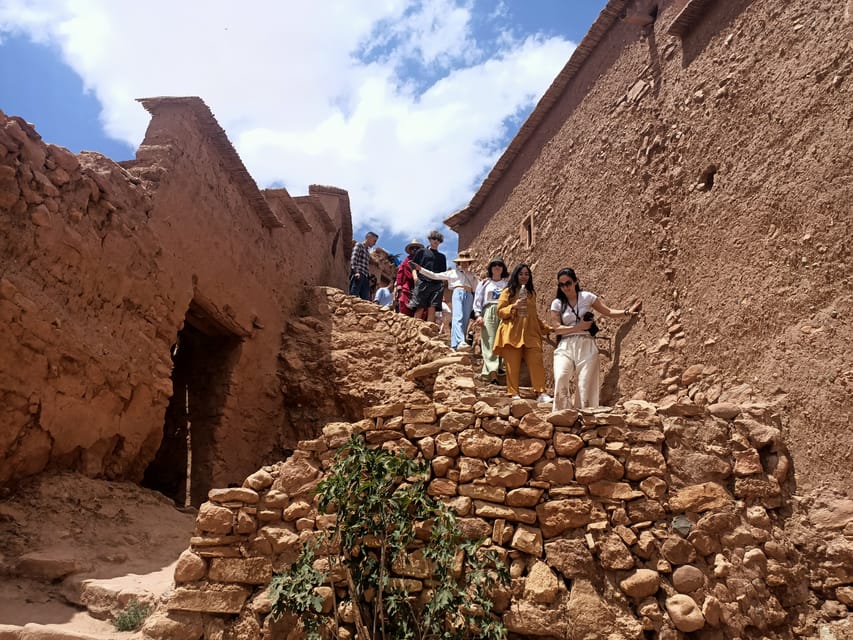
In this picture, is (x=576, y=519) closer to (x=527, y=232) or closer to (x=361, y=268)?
(x=527, y=232)

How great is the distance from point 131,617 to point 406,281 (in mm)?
6175

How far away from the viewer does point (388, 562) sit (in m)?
3.84

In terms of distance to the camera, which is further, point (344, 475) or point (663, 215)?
point (663, 215)

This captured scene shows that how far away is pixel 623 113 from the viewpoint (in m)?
7.06

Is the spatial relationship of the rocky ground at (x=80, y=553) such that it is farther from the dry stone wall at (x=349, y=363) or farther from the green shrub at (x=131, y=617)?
the dry stone wall at (x=349, y=363)

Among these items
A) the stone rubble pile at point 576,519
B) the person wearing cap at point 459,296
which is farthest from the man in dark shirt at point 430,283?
the stone rubble pile at point 576,519

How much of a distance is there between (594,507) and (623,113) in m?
4.59

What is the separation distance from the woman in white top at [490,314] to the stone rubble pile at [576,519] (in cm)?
222

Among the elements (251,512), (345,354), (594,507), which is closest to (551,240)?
(345,354)

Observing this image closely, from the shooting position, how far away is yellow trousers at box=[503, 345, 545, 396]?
5.75m

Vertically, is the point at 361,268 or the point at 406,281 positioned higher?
the point at 361,268

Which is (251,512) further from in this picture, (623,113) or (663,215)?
(623,113)

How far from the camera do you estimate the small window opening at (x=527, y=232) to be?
8.97 metres

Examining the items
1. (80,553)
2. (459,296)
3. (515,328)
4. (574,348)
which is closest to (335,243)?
(459,296)
